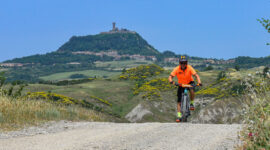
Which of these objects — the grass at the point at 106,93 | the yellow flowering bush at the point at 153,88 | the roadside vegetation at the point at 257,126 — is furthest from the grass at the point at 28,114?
the yellow flowering bush at the point at 153,88

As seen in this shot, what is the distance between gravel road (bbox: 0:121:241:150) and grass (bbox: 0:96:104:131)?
922 mm

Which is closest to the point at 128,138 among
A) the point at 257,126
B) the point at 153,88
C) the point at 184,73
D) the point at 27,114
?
the point at 257,126

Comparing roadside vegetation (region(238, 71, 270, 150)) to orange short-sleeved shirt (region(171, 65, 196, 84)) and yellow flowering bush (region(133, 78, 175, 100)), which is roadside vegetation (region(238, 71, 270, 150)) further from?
yellow flowering bush (region(133, 78, 175, 100))

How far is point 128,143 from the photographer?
8891 millimetres

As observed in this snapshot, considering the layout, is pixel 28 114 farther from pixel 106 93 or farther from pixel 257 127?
pixel 106 93

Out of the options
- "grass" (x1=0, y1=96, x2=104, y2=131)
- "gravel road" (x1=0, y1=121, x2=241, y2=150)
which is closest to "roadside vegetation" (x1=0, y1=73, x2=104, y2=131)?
"grass" (x1=0, y1=96, x2=104, y2=131)

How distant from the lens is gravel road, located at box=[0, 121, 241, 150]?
851 cm

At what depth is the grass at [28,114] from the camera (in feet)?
41.4

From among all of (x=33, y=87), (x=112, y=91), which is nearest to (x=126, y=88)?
(x=112, y=91)

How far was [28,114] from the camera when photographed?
13859 mm

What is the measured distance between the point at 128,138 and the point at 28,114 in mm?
5717

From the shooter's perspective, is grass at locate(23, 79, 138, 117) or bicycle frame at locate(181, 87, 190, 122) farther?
grass at locate(23, 79, 138, 117)

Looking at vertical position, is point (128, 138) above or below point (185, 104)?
below

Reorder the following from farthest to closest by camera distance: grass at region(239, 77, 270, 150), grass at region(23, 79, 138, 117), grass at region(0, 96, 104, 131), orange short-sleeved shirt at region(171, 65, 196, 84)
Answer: grass at region(23, 79, 138, 117), orange short-sleeved shirt at region(171, 65, 196, 84), grass at region(0, 96, 104, 131), grass at region(239, 77, 270, 150)
